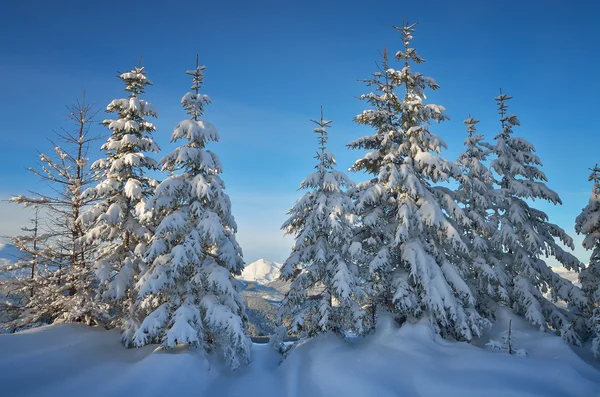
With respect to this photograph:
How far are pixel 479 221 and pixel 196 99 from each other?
643 inches

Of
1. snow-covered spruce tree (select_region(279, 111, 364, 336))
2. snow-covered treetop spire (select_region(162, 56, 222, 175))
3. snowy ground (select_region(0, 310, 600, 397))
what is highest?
snow-covered treetop spire (select_region(162, 56, 222, 175))

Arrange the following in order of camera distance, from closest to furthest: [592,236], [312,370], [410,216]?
1. [312,370]
2. [410,216]
3. [592,236]

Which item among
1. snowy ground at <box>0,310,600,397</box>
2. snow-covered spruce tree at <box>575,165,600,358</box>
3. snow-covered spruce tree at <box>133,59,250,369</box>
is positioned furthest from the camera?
snow-covered spruce tree at <box>575,165,600,358</box>

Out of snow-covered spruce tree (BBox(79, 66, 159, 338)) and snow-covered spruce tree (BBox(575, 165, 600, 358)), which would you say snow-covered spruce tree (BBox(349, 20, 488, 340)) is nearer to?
snow-covered spruce tree (BBox(575, 165, 600, 358))

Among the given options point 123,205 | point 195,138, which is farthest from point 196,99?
point 123,205

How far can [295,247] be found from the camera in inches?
658

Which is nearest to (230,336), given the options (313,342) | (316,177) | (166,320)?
(166,320)

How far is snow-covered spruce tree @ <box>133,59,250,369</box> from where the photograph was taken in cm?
1345

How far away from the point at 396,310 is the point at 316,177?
24.3 ft

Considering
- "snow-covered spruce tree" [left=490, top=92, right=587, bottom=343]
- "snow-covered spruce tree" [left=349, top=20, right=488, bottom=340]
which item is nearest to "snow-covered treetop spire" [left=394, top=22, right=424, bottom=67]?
"snow-covered spruce tree" [left=349, top=20, right=488, bottom=340]

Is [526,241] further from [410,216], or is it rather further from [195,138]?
[195,138]

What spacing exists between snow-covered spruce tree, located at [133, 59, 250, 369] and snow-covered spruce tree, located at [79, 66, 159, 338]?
53.5 inches

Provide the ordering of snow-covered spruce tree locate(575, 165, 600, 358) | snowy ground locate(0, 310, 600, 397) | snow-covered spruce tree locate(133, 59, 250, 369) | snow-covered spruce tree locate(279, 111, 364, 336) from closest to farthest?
snowy ground locate(0, 310, 600, 397), snow-covered spruce tree locate(133, 59, 250, 369), snow-covered spruce tree locate(279, 111, 364, 336), snow-covered spruce tree locate(575, 165, 600, 358)

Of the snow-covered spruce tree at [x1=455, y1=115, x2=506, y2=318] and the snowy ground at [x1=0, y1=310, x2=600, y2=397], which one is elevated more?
the snow-covered spruce tree at [x1=455, y1=115, x2=506, y2=318]
